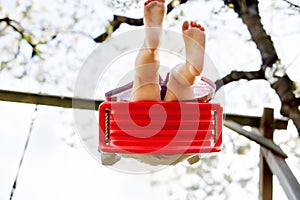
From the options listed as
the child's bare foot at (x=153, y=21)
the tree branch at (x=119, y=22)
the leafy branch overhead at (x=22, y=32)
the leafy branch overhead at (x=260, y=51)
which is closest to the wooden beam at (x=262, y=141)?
the leafy branch overhead at (x=260, y=51)

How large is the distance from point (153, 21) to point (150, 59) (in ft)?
0.25

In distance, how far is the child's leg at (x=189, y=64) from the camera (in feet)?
3.35

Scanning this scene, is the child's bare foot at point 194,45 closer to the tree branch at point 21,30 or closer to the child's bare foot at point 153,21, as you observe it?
the child's bare foot at point 153,21

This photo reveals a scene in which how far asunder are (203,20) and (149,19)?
3.95 feet

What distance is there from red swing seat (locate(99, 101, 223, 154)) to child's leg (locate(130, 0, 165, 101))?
9 cm

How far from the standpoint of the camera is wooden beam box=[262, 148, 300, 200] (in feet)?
5.00

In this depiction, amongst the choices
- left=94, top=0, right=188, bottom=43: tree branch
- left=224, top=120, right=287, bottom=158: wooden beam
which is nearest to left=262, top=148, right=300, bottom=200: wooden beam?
left=224, top=120, right=287, bottom=158: wooden beam

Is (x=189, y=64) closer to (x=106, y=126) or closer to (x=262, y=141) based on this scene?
(x=106, y=126)

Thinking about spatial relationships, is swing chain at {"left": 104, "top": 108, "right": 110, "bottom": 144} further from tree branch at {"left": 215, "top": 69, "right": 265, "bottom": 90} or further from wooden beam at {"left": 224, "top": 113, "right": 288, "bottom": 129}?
tree branch at {"left": 215, "top": 69, "right": 265, "bottom": 90}

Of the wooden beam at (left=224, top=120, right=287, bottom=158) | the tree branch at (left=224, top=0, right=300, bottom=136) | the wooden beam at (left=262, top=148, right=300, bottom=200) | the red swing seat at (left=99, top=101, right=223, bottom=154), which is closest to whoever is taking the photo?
the red swing seat at (left=99, top=101, right=223, bottom=154)

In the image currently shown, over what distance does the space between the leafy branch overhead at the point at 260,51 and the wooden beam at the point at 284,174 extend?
445 mm

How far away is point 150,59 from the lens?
39.7 inches

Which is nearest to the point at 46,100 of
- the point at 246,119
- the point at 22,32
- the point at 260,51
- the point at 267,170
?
the point at 22,32

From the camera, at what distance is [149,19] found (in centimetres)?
98
